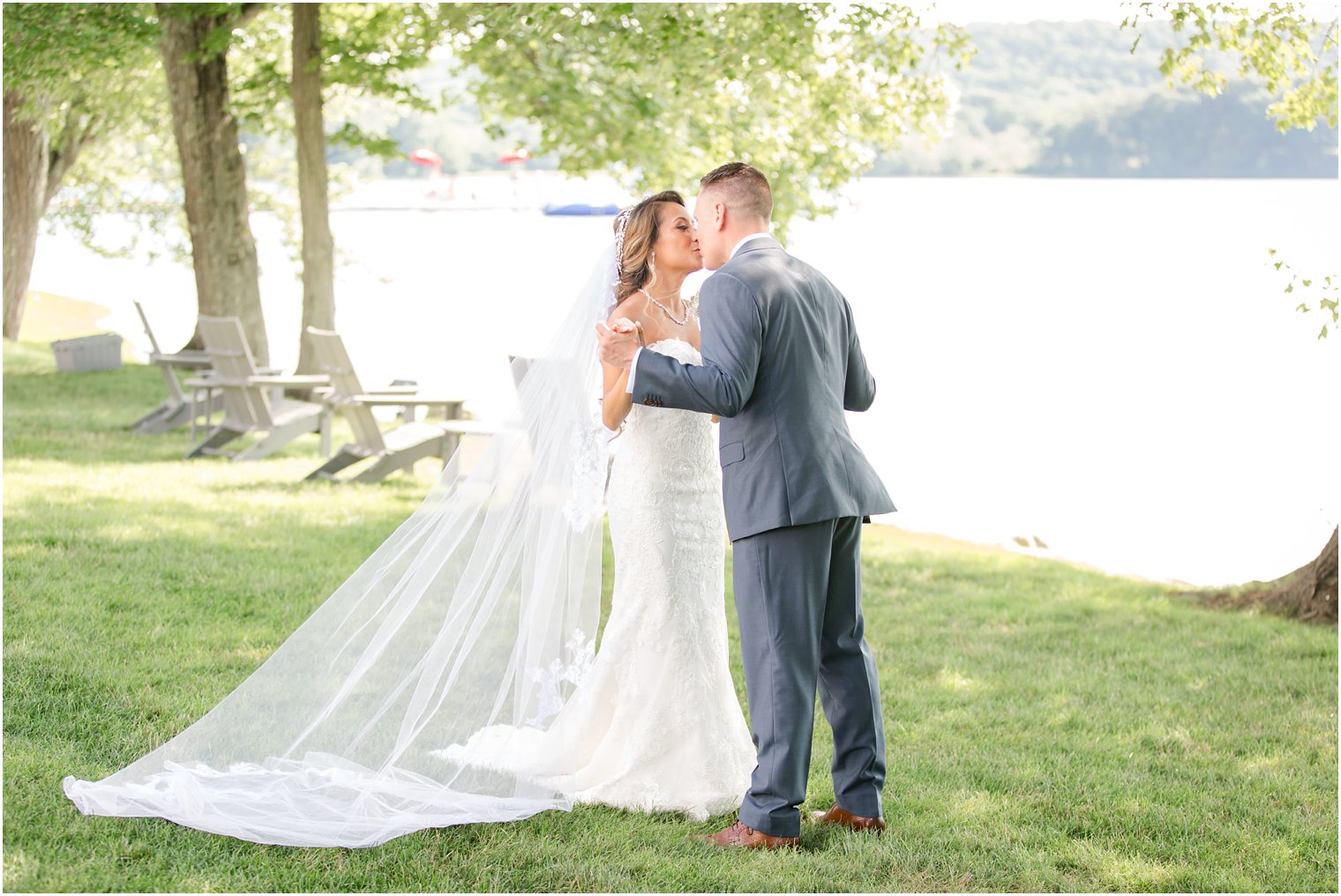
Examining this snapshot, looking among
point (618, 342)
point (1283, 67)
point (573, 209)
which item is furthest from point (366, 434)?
point (573, 209)

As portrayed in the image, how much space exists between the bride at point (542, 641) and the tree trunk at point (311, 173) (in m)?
10.4

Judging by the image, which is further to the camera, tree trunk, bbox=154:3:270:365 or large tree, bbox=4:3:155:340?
tree trunk, bbox=154:3:270:365

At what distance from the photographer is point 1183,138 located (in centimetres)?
5978

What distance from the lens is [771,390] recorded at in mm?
3867

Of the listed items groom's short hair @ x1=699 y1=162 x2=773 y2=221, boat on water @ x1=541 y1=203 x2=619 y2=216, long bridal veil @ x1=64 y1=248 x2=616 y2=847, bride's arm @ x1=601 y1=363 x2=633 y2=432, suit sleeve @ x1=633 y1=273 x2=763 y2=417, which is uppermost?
boat on water @ x1=541 y1=203 x2=619 y2=216

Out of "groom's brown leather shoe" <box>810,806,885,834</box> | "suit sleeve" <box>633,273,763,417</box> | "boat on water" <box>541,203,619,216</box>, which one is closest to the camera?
"suit sleeve" <box>633,273,763,417</box>

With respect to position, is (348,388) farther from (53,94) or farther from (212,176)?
(53,94)

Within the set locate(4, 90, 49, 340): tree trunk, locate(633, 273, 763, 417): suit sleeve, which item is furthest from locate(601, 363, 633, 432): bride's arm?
locate(4, 90, 49, 340): tree trunk

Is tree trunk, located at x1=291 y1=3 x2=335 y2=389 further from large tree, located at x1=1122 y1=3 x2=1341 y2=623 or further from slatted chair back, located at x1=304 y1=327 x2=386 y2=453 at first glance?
large tree, located at x1=1122 y1=3 x2=1341 y2=623

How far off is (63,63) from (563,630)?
496 inches

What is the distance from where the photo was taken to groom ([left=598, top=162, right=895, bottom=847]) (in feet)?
12.5

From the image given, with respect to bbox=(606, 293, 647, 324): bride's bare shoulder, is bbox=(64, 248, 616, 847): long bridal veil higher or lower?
lower

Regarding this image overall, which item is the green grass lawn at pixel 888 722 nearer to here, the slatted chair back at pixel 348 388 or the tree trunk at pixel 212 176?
the slatted chair back at pixel 348 388

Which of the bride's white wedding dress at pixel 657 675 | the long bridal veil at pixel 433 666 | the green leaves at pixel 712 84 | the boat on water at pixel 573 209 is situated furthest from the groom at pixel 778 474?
the boat on water at pixel 573 209
